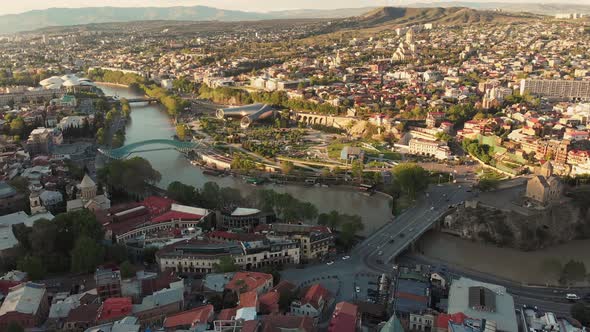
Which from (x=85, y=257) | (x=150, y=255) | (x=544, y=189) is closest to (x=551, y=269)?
(x=544, y=189)

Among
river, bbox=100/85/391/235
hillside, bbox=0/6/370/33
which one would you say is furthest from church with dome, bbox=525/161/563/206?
hillside, bbox=0/6/370/33

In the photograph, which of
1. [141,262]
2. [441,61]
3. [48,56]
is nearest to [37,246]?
[141,262]

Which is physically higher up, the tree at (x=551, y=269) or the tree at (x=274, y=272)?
the tree at (x=274, y=272)

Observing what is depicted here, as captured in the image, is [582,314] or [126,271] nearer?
A: [582,314]

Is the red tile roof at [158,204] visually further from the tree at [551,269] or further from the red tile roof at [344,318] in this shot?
the tree at [551,269]

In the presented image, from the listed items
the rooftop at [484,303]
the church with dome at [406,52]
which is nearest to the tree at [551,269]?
the rooftop at [484,303]

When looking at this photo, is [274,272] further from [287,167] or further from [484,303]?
[287,167]
